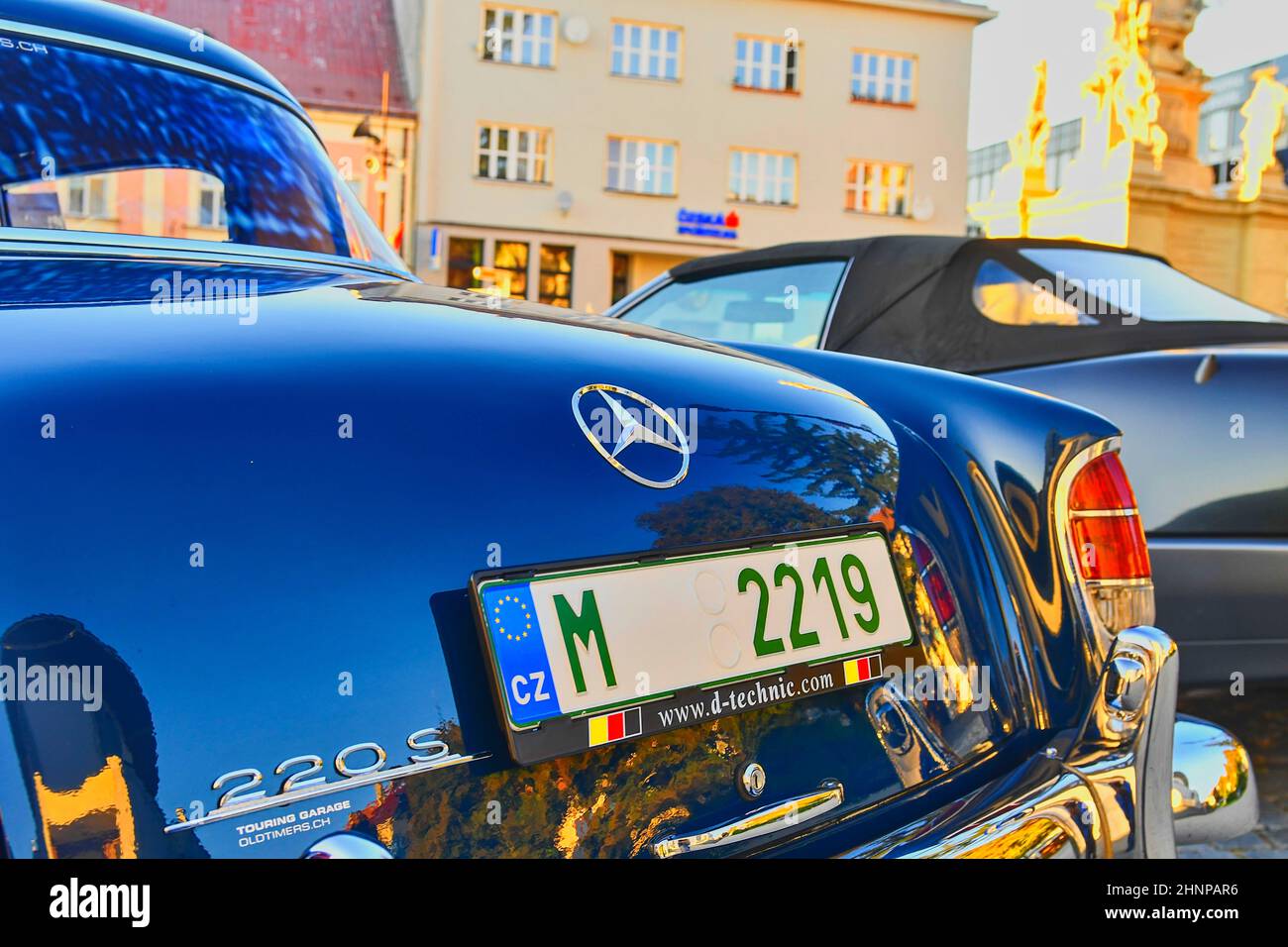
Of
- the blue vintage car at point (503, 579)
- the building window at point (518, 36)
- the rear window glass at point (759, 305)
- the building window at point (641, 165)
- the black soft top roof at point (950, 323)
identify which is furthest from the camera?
the building window at point (641, 165)

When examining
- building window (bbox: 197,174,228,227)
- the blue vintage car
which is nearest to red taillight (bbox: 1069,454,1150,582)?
the blue vintage car

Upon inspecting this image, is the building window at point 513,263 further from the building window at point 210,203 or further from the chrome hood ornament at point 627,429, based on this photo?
the chrome hood ornament at point 627,429

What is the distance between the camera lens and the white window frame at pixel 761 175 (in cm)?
3025

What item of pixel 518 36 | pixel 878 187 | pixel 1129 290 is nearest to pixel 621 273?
pixel 518 36

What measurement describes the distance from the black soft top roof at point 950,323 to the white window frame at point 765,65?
89.5 ft

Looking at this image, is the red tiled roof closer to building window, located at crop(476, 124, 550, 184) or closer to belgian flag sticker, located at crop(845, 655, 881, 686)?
building window, located at crop(476, 124, 550, 184)

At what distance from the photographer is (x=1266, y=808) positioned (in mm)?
3539

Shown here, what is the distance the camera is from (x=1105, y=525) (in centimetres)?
193

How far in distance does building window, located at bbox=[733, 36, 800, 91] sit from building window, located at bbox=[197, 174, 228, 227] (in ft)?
97.5

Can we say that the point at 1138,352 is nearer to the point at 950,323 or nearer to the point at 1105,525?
the point at 950,323

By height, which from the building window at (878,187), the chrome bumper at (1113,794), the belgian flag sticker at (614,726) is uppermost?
the building window at (878,187)

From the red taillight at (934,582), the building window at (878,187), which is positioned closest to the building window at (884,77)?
the building window at (878,187)
